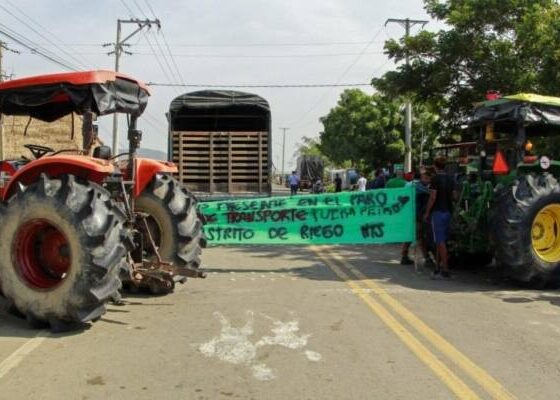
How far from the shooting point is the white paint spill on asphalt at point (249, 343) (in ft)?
18.1

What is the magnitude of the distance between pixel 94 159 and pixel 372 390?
378cm

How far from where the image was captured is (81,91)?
700cm

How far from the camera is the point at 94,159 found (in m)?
6.96

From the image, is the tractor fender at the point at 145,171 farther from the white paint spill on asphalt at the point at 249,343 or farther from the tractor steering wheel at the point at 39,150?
the white paint spill on asphalt at the point at 249,343

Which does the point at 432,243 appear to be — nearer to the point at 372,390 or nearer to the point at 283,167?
the point at 372,390

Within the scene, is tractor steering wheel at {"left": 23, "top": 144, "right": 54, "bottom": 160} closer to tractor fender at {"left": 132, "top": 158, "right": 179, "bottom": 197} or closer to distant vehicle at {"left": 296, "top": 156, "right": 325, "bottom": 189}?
tractor fender at {"left": 132, "top": 158, "right": 179, "bottom": 197}

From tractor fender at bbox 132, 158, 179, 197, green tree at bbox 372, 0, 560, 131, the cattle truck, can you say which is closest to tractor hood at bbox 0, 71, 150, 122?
tractor fender at bbox 132, 158, 179, 197

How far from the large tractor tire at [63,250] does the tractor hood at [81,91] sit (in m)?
0.92

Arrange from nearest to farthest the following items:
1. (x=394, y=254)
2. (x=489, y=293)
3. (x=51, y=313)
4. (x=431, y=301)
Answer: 1. (x=51, y=313)
2. (x=431, y=301)
3. (x=489, y=293)
4. (x=394, y=254)

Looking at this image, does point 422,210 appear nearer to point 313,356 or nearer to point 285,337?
point 285,337

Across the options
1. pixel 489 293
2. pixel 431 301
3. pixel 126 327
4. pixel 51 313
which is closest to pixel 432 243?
pixel 489 293

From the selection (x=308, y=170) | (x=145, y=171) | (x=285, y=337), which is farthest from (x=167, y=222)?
(x=308, y=170)

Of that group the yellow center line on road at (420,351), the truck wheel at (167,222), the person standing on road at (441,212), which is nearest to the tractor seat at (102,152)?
the truck wheel at (167,222)

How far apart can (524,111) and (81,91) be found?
6025 mm
